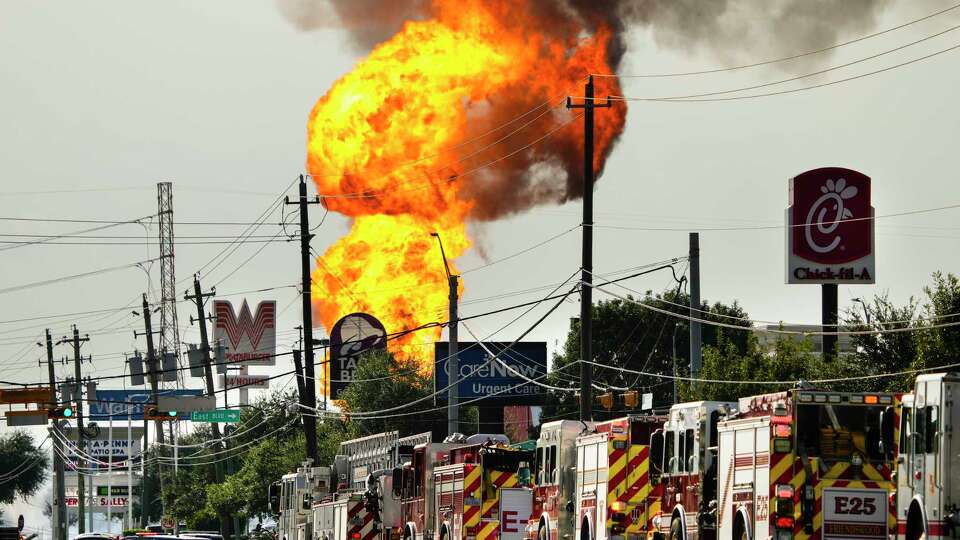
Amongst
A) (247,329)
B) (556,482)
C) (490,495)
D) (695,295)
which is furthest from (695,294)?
(247,329)

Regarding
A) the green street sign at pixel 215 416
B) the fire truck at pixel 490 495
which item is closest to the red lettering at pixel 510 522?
the fire truck at pixel 490 495

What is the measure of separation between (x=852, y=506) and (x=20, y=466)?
152 metres

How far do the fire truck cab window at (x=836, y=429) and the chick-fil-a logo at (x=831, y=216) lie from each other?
3746 centimetres

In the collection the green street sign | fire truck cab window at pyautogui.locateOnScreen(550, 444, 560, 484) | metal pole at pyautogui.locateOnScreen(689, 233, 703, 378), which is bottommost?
the green street sign

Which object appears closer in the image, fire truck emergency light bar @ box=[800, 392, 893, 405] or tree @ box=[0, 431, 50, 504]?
fire truck emergency light bar @ box=[800, 392, 893, 405]

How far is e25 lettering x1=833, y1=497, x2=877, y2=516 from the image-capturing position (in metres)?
26.2

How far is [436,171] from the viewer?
85750mm

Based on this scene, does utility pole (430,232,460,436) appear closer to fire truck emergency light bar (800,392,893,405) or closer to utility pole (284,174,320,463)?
utility pole (284,174,320,463)

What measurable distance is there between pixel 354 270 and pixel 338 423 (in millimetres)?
10228

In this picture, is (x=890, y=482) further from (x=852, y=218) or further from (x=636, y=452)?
(x=852, y=218)

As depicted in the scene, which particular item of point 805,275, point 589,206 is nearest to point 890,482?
point 589,206

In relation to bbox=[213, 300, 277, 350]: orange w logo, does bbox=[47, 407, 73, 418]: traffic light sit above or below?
below

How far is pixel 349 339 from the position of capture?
9875cm

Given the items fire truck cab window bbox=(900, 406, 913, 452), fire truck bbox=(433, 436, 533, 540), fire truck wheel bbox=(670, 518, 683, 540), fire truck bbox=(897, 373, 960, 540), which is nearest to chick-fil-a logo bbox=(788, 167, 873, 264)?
fire truck bbox=(433, 436, 533, 540)
